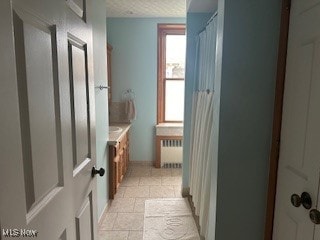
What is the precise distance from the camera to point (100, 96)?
7.99ft

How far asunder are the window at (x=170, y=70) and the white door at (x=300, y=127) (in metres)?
3.05

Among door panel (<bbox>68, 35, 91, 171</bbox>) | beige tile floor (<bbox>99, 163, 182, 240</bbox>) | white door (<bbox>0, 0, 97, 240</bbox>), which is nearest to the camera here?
white door (<bbox>0, 0, 97, 240</bbox>)

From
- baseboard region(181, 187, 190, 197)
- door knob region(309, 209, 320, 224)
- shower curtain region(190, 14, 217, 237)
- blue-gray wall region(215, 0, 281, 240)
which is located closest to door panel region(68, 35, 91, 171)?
blue-gray wall region(215, 0, 281, 240)

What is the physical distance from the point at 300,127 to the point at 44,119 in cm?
109

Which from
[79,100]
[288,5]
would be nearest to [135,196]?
[79,100]

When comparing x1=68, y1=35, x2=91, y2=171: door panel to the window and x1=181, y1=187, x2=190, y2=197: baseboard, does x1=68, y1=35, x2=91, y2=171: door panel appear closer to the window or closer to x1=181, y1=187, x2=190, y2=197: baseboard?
x1=181, y1=187, x2=190, y2=197: baseboard

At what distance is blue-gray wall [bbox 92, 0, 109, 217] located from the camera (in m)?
2.23

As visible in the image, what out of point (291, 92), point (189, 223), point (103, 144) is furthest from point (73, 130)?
point (189, 223)

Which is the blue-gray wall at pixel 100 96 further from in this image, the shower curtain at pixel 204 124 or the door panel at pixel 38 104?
the door panel at pixel 38 104

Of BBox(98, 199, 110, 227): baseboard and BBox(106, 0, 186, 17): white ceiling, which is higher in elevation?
BBox(106, 0, 186, 17): white ceiling

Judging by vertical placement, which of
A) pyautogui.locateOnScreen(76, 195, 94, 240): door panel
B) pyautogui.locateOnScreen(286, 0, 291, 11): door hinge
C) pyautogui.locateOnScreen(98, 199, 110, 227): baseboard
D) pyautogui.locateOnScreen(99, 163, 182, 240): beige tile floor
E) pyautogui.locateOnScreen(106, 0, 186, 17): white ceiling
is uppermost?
pyautogui.locateOnScreen(106, 0, 186, 17): white ceiling

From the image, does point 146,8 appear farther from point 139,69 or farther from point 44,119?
point 44,119

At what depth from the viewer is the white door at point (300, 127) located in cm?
101

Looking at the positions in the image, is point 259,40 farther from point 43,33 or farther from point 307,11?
point 43,33
